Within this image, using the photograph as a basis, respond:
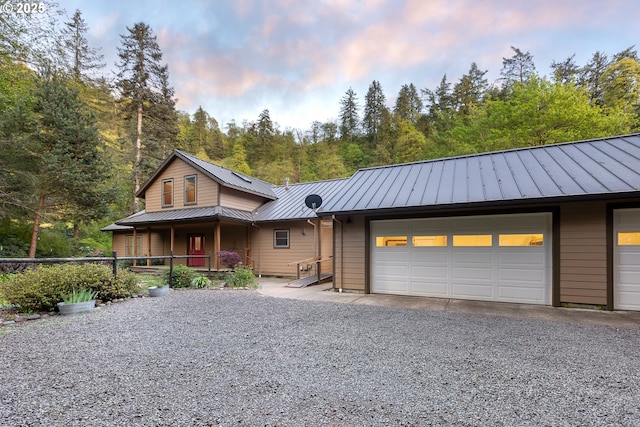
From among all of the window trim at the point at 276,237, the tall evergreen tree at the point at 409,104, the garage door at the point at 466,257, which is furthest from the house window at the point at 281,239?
the tall evergreen tree at the point at 409,104

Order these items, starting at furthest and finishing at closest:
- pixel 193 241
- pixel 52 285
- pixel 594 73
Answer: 1. pixel 594 73
2. pixel 193 241
3. pixel 52 285

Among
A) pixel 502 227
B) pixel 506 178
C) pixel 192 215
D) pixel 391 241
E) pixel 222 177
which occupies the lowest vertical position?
pixel 391 241

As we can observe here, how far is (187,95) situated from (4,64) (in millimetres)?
13555

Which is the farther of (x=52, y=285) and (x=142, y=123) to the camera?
(x=142, y=123)

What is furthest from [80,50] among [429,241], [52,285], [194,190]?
[429,241]

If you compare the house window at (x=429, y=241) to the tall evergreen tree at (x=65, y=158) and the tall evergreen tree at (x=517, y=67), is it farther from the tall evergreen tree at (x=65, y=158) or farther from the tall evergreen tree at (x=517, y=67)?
the tall evergreen tree at (x=517, y=67)

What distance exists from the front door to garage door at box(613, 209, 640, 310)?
46.4 feet

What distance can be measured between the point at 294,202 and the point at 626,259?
10683 millimetres

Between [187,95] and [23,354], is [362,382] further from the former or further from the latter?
[187,95]

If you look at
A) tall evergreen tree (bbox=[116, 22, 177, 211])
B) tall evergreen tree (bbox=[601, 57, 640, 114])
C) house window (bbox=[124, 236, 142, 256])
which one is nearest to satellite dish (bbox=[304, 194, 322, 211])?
house window (bbox=[124, 236, 142, 256])

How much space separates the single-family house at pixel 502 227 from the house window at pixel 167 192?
8977 mm

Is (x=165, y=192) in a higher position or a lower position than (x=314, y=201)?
higher

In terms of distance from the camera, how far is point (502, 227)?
21.8 feet

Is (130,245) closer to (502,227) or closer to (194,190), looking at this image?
(194,190)
